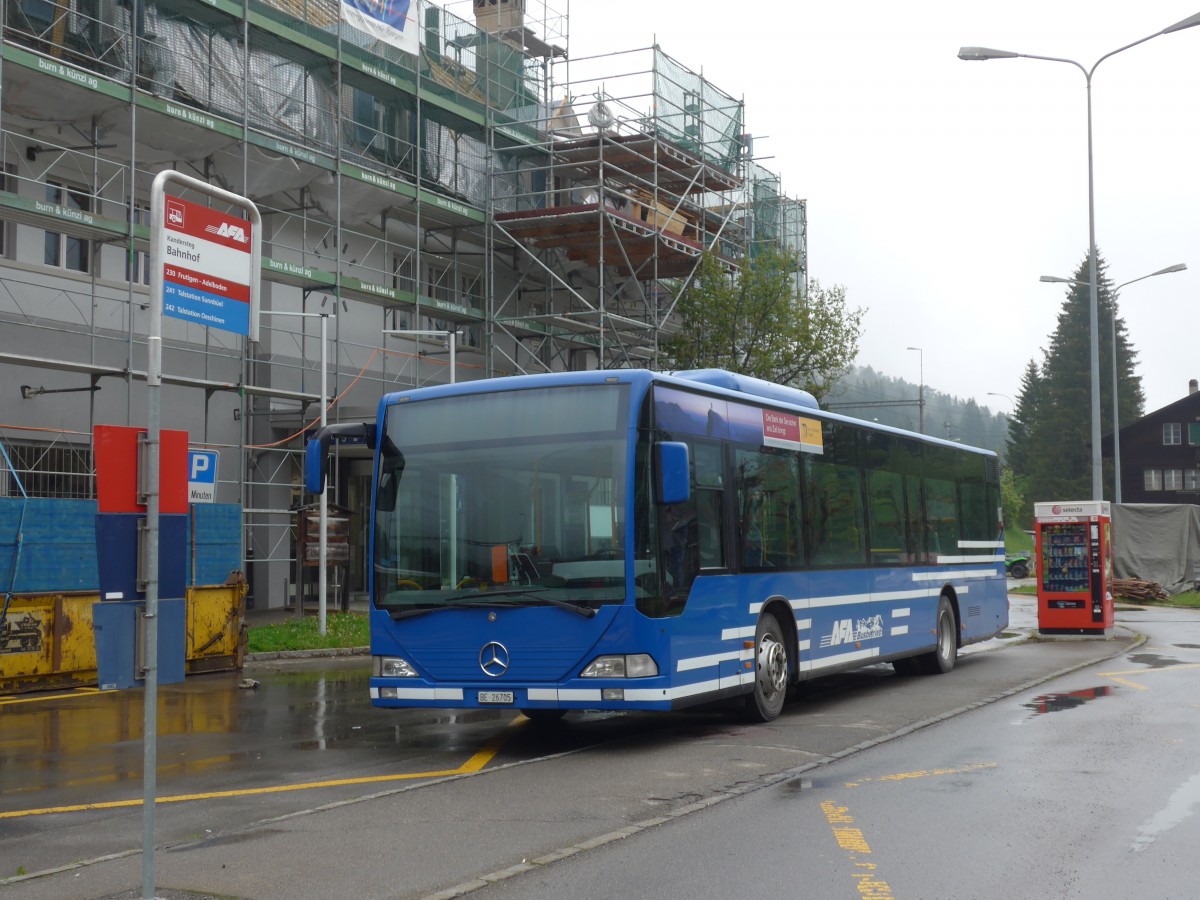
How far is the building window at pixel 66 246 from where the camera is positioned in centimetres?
2173

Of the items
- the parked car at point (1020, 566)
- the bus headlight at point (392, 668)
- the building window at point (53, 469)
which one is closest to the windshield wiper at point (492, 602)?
the bus headlight at point (392, 668)

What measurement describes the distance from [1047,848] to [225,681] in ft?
39.9

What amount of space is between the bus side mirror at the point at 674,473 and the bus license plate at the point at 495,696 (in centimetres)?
198

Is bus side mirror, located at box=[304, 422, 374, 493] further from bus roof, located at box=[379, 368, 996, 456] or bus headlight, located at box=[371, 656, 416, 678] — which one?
bus headlight, located at box=[371, 656, 416, 678]

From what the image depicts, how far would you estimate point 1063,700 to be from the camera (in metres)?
13.6

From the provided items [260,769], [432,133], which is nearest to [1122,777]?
[260,769]

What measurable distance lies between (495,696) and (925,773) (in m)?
3.36

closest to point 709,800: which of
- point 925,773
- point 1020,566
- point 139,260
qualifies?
point 925,773

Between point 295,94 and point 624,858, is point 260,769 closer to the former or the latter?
point 624,858

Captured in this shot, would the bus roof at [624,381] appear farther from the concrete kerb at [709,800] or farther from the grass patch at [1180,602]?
the grass patch at [1180,602]

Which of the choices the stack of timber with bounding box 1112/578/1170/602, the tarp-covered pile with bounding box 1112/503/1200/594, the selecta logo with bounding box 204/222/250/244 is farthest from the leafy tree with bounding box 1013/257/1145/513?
the selecta logo with bounding box 204/222/250/244

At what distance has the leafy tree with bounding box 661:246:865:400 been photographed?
116 ft

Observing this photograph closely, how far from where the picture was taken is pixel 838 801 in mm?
8281

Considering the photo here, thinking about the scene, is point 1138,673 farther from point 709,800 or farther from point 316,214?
point 316,214
